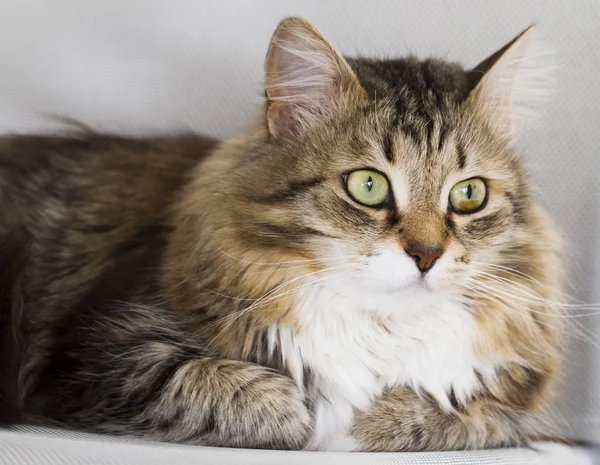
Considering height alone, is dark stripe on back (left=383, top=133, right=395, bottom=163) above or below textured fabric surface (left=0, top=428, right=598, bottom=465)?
above

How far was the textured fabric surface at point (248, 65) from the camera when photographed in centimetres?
170

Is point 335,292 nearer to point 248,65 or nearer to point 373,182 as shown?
point 373,182

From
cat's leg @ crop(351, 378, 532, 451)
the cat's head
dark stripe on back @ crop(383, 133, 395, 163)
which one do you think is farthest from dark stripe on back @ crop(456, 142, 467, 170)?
cat's leg @ crop(351, 378, 532, 451)

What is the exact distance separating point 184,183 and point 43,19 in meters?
0.69

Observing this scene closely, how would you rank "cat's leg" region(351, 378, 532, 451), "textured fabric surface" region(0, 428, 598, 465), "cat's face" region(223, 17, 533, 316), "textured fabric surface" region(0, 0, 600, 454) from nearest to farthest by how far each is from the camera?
"textured fabric surface" region(0, 428, 598, 465), "cat's face" region(223, 17, 533, 316), "cat's leg" region(351, 378, 532, 451), "textured fabric surface" region(0, 0, 600, 454)

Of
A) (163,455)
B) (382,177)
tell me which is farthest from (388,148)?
(163,455)

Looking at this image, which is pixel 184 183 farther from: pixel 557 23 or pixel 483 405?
pixel 557 23

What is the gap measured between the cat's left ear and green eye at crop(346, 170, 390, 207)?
0.24 m

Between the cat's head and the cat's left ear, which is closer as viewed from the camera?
the cat's head

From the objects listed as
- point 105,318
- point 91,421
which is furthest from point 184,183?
point 91,421

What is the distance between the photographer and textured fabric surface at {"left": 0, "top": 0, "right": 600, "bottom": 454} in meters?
1.70

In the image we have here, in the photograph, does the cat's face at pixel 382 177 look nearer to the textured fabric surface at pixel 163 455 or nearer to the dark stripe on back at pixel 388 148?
the dark stripe on back at pixel 388 148

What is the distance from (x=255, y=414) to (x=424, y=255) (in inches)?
15.0

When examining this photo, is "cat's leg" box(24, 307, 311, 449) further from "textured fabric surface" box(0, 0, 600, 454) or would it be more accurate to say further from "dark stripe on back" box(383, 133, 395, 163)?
"textured fabric surface" box(0, 0, 600, 454)
